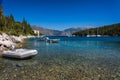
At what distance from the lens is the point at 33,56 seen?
75.0 feet

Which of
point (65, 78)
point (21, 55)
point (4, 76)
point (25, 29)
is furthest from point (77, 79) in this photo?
point (25, 29)

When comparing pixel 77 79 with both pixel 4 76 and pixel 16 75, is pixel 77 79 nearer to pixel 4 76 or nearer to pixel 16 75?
pixel 16 75

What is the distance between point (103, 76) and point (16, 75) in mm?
7845

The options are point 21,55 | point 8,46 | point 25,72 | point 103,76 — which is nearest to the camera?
point 103,76

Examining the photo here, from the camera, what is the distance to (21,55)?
67.3 ft

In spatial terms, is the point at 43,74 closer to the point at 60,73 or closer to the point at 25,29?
the point at 60,73

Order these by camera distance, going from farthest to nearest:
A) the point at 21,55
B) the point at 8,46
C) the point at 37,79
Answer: the point at 8,46
the point at 21,55
the point at 37,79

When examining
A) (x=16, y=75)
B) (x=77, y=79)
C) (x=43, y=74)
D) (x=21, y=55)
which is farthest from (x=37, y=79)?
(x=21, y=55)

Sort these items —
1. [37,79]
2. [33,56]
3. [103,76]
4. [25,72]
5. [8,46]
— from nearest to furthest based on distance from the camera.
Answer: [37,79] < [103,76] < [25,72] < [33,56] < [8,46]

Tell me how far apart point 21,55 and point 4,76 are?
25.4 ft

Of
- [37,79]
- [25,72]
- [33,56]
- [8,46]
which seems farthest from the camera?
[8,46]

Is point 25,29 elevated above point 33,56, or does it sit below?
above

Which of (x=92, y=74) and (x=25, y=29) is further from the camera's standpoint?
(x=25, y=29)

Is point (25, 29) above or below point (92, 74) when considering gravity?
above
